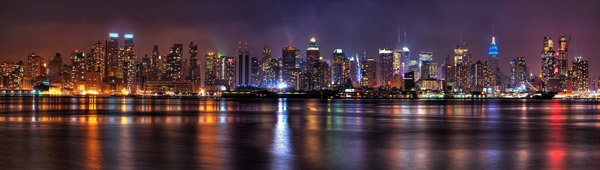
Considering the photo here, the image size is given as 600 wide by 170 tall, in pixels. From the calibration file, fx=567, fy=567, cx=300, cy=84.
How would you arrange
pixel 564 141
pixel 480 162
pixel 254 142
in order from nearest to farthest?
pixel 480 162, pixel 254 142, pixel 564 141

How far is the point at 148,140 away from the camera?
2783 cm

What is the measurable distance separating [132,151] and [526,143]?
60.9 ft

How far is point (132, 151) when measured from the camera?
23.1 metres

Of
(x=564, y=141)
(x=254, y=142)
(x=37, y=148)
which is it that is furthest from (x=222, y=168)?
(x=564, y=141)

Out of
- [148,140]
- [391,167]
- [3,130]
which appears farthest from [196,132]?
[391,167]

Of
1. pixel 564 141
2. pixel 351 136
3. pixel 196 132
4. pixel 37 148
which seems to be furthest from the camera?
pixel 196 132

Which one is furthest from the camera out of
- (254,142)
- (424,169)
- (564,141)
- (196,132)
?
(196,132)

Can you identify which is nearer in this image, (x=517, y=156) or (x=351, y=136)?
(x=517, y=156)

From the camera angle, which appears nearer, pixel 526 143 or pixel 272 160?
pixel 272 160

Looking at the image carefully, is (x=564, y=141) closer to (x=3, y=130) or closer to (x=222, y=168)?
(x=222, y=168)

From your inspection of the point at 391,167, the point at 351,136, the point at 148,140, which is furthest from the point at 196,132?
the point at 391,167

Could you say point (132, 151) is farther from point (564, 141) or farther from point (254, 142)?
point (564, 141)

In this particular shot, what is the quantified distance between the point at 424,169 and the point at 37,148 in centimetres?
1633

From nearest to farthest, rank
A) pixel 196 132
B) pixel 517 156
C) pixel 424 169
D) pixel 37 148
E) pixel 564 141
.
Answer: pixel 424 169 < pixel 517 156 < pixel 37 148 < pixel 564 141 < pixel 196 132
